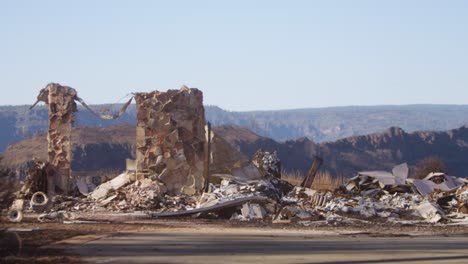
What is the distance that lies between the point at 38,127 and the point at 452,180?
8111cm

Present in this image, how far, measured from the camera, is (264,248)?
47.3 feet

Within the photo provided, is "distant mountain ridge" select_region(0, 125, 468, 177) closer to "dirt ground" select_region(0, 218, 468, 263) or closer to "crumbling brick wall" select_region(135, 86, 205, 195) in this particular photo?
"crumbling brick wall" select_region(135, 86, 205, 195)

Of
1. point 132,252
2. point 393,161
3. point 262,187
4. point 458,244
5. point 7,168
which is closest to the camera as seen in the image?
point 132,252

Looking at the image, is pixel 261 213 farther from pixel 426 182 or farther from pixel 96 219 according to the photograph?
pixel 426 182

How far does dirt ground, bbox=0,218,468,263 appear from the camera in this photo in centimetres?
1268

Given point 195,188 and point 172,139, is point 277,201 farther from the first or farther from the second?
point 172,139

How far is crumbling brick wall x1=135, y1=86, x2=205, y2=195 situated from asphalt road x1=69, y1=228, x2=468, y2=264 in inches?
336

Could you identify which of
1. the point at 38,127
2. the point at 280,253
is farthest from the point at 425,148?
the point at 280,253

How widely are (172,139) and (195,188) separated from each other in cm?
166

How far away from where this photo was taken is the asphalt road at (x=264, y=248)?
42.0 ft

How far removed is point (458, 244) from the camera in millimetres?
16328

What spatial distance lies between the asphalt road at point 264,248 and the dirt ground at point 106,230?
60 centimetres

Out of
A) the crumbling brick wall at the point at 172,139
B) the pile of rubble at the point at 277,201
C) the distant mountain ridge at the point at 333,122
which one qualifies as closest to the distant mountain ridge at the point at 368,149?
the pile of rubble at the point at 277,201

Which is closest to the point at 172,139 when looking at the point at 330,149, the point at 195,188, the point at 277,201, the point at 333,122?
the point at 195,188
